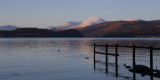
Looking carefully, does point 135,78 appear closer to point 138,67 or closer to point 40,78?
point 138,67

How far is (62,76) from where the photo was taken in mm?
33094

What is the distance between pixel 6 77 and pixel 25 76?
7.89 feet

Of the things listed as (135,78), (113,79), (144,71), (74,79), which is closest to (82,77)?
(74,79)

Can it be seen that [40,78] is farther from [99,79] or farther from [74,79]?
[99,79]

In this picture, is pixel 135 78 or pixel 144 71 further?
pixel 144 71

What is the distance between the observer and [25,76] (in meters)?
33.1

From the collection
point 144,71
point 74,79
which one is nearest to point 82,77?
point 74,79

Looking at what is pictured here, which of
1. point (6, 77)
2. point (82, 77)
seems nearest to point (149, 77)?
point (82, 77)

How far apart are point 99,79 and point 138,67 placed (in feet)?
24.4

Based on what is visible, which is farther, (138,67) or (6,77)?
(138,67)

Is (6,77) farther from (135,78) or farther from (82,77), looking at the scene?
(135,78)

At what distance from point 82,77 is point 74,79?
1825 mm

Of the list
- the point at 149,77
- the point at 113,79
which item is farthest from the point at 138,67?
the point at 113,79

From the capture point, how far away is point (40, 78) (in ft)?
103
